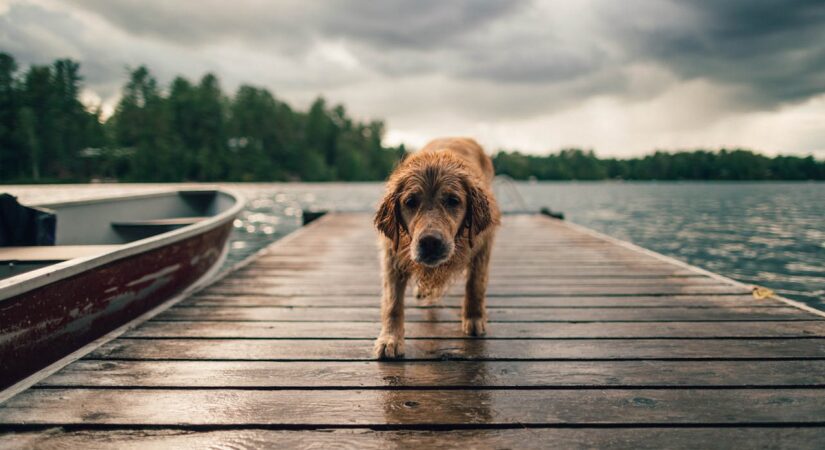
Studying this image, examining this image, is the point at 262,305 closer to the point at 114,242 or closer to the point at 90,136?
the point at 114,242

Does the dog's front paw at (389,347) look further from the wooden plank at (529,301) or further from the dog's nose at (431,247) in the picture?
the wooden plank at (529,301)

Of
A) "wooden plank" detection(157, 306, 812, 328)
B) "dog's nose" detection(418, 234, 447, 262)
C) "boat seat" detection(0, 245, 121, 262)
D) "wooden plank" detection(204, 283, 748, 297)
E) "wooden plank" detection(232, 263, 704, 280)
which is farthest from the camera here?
"wooden plank" detection(232, 263, 704, 280)

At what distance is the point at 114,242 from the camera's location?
21.6 feet

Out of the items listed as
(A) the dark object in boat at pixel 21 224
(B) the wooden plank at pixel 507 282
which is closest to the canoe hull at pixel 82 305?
(B) the wooden plank at pixel 507 282

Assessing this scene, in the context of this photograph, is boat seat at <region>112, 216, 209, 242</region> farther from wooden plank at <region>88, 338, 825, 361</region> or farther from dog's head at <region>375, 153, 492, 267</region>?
dog's head at <region>375, 153, 492, 267</region>

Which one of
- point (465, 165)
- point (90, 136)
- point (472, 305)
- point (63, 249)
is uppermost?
point (90, 136)

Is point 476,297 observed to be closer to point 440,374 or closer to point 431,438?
point 440,374

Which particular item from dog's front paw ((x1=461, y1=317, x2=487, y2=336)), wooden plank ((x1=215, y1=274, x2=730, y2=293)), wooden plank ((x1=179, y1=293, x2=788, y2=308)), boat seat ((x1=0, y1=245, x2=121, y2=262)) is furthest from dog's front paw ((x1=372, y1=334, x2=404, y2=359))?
boat seat ((x1=0, y1=245, x2=121, y2=262))

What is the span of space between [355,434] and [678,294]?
12.6 ft

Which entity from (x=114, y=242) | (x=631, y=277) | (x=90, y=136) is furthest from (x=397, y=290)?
(x=90, y=136)

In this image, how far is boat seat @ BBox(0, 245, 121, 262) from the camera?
354 cm

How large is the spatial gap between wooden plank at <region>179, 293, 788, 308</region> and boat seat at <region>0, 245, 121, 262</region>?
3.05ft

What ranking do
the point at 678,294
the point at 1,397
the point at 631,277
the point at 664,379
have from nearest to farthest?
the point at 1,397, the point at 664,379, the point at 678,294, the point at 631,277

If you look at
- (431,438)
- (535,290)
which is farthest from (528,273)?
(431,438)
